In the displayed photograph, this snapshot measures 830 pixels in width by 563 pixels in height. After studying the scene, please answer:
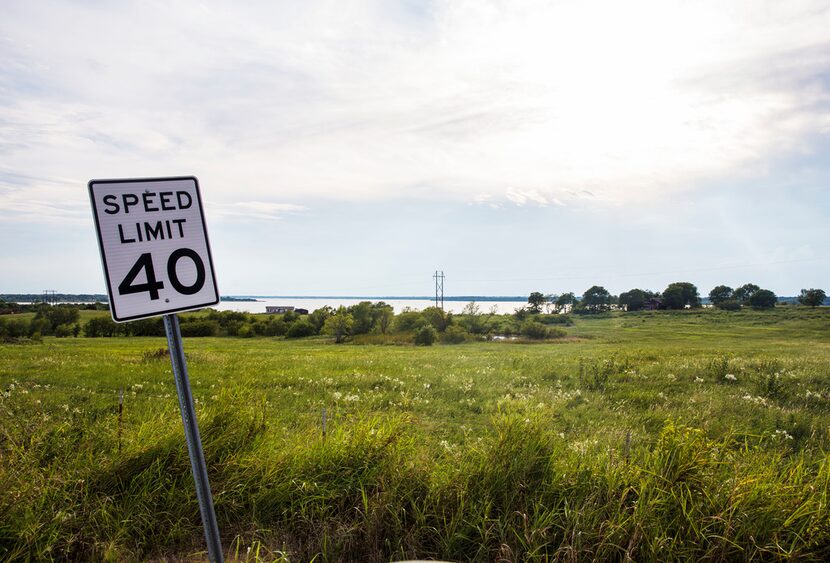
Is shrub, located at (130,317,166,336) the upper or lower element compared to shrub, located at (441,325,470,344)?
upper

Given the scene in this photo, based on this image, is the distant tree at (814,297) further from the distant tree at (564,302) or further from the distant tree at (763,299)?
the distant tree at (564,302)

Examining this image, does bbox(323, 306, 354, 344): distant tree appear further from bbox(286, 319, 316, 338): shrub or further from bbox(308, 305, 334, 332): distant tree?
bbox(286, 319, 316, 338): shrub

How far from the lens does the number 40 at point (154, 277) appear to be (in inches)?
92.0

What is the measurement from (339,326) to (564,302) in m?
18.7

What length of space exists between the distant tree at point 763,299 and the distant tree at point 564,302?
12378 mm

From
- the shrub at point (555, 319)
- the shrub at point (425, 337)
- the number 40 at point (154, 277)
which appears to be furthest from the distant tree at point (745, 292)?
the number 40 at point (154, 277)

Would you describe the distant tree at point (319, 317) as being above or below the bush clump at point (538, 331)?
above

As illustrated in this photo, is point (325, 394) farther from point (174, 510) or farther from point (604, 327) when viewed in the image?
point (604, 327)

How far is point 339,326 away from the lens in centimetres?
3741

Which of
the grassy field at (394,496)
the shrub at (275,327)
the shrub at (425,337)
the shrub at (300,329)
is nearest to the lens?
the grassy field at (394,496)

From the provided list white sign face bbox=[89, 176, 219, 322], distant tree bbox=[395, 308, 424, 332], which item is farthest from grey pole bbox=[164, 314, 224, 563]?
distant tree bbox=[395, 308, 424, 332]

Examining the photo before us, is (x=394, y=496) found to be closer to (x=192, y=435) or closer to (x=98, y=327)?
(x=192, y=435)

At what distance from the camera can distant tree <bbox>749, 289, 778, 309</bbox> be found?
79.0 ft

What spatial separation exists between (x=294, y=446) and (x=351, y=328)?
33.8 meters
